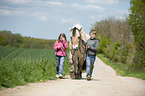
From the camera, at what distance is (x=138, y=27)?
17000 millimetres

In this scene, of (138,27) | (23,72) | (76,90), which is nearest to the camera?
(76,90)

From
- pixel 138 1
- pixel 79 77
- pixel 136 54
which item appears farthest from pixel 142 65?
pixel 79 77

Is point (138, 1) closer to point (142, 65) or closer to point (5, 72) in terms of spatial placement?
point (142, 65)

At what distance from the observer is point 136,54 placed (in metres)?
17.8

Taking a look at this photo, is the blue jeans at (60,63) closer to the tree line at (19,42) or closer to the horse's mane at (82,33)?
the horse's mane at (82,33)

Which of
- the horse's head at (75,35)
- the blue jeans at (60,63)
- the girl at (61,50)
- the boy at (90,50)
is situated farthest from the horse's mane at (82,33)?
the blue jeans at (60,63)

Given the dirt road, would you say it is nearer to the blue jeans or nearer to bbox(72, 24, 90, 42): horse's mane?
the blue jeans

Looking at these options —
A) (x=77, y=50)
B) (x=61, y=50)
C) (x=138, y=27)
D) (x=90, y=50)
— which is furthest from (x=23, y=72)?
(x=138, y=27)

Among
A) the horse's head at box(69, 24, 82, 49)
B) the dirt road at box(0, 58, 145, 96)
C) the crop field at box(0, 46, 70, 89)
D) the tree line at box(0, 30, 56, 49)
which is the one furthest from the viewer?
the tree line at box(0, 30, 56, 49)

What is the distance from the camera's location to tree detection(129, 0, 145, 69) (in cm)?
1656

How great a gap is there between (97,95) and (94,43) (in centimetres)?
411

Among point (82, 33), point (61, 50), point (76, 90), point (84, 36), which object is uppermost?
point (82, 33)

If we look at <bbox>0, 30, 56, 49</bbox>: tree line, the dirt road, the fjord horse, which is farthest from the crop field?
<bbox>0, 30, 56, 49</bbox>: tree line

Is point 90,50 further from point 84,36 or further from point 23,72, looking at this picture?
point 23,72
